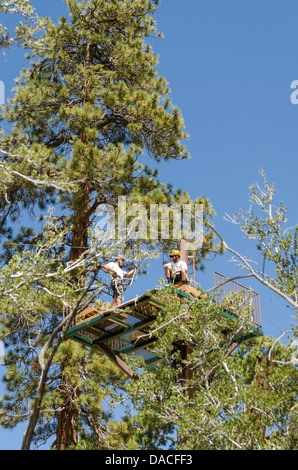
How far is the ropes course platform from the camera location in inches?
453

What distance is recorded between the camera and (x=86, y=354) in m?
14.5

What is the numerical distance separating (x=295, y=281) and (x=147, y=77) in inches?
398

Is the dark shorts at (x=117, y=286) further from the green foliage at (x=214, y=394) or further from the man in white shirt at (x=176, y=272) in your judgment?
the green foliage at (x=214, y=394)

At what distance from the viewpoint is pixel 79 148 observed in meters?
15.0

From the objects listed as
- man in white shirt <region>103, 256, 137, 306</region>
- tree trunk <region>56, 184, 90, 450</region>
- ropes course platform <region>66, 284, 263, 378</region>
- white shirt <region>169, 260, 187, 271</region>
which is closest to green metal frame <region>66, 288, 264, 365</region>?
ropes course platform <region>66, 284, 263, 378</region>

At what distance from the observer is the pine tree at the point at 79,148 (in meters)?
14.3

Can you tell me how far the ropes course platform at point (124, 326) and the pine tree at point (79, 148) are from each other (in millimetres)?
894

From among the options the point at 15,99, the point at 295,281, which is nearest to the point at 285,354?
the point at 295,281

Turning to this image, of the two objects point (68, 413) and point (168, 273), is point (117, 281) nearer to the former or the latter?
point (168, 273)

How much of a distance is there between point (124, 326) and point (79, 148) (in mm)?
4833

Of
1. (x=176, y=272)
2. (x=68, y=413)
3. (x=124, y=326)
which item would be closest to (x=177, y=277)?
(x=176, y=272)

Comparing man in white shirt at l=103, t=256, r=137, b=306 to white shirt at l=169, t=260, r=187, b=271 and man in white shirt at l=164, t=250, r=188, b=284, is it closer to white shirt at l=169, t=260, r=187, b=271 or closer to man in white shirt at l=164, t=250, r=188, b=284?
man in white shirt at l=164, t=250, r=188, b=284

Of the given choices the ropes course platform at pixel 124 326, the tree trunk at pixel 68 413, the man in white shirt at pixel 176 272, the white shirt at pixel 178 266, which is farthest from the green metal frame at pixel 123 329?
the tree trunk at pixel 68 413

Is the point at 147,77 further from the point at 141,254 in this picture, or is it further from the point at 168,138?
the point at 141,254
